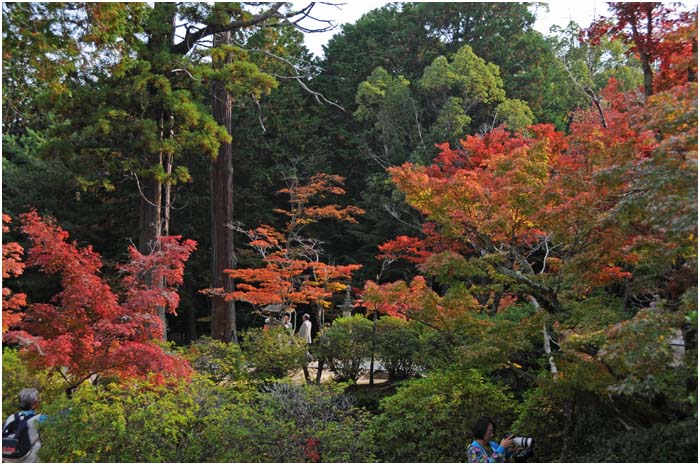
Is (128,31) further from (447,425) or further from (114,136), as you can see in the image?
(447,425)

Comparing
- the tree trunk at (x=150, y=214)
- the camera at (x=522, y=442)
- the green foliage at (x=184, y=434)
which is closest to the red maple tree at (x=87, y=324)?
the green foliage at (x=184, y=434)

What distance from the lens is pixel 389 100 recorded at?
706 inches

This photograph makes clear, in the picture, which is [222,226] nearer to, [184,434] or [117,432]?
[184,434]

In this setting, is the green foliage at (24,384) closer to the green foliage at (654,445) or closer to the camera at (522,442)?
the camera at (522,442)

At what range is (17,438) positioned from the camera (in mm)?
5184

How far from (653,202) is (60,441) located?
5.74 metres

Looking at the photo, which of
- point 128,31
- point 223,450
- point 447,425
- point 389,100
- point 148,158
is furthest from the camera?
point 389,100

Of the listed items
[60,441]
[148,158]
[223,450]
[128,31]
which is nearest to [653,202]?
[223,450]

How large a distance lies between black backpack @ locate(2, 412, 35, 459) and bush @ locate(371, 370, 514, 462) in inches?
131

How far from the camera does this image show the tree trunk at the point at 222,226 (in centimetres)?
1272

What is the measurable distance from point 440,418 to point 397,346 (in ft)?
9.90

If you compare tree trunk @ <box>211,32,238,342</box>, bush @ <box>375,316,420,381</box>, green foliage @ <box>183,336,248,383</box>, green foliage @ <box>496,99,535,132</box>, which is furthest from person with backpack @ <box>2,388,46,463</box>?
green foliage @ <box>496,99,535,132</box>

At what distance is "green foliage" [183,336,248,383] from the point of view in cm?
962

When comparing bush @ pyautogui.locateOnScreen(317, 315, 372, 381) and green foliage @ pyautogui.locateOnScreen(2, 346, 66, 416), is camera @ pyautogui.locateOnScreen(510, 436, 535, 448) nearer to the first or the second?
bush @ pyautogui.locateOnScreen(317, 315, 372, 381)
